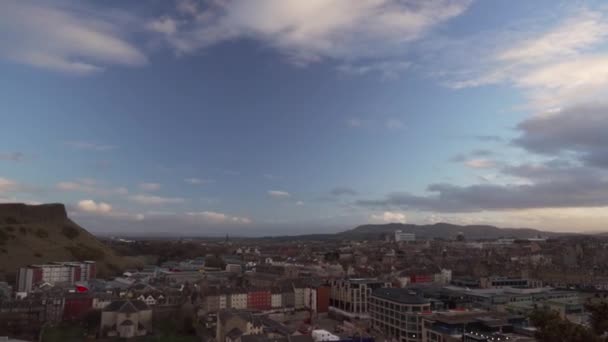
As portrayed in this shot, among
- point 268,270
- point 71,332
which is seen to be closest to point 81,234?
point 268,270

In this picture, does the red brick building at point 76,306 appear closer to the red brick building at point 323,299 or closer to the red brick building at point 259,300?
the red brick building at point 259,300

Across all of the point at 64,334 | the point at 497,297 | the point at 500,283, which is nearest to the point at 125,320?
the point at 64,334

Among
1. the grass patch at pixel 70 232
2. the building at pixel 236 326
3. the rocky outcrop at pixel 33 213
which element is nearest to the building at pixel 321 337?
the building at pixel 236 326

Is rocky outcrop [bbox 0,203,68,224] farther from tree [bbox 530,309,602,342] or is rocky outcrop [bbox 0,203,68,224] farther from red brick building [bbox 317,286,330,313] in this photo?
tree [bbox 530,309,602,342]

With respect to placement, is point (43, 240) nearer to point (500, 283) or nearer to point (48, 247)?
point (48, 247)

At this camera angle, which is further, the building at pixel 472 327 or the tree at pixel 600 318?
the building at pixel 472 327

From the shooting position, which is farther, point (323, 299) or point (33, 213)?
point (33, 213)
